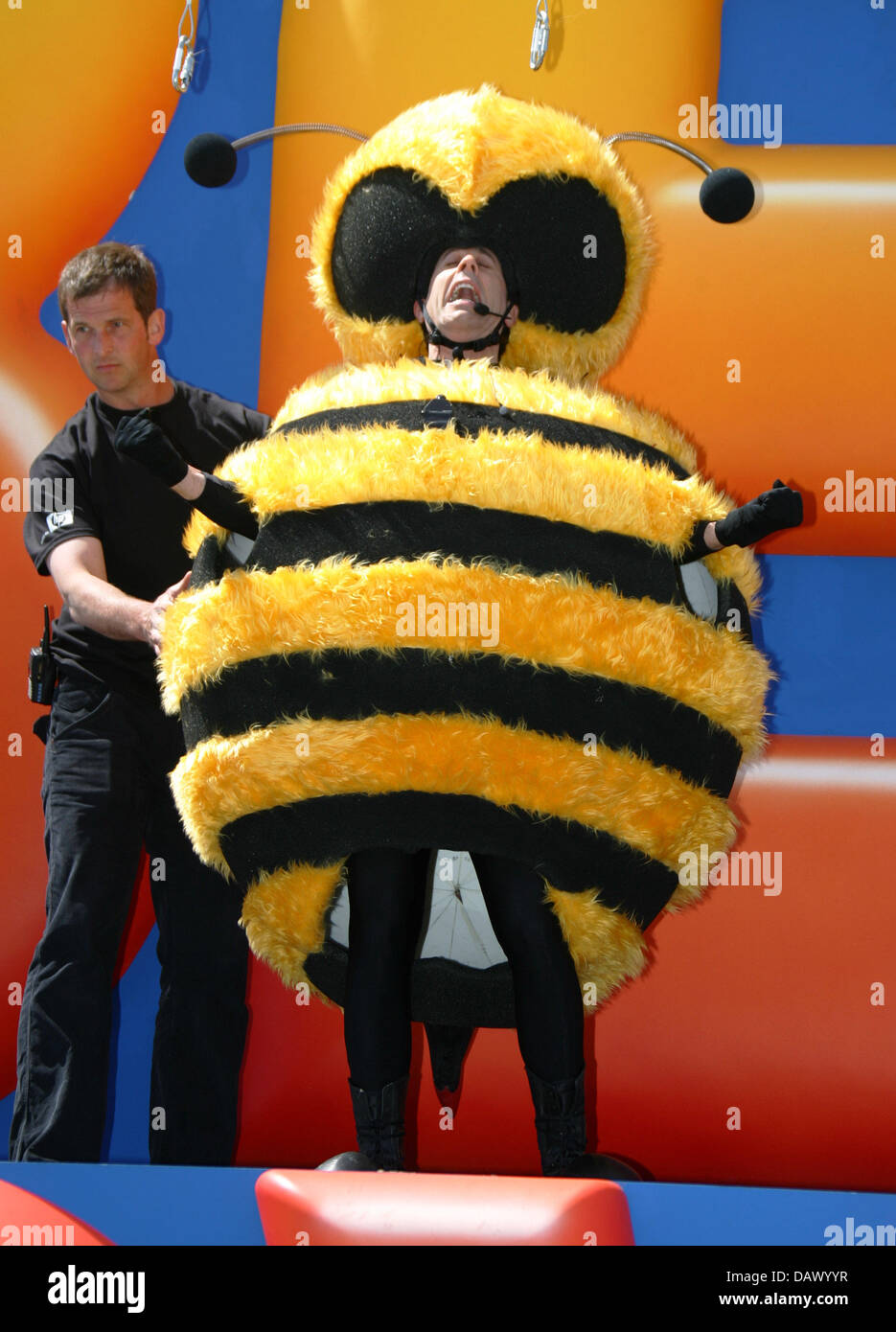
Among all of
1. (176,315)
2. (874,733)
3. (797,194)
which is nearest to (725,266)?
(797,194)

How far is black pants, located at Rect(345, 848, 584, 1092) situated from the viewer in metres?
1.15

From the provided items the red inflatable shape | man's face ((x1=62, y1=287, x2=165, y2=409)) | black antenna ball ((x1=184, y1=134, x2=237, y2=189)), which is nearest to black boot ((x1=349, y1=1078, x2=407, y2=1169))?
the red inflatable shape

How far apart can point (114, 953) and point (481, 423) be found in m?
0.73

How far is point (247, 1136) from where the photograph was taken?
172 cm

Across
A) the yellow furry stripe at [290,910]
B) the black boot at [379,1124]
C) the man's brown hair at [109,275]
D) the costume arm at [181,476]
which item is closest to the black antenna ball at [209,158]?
the man's brown hair at [109,275]

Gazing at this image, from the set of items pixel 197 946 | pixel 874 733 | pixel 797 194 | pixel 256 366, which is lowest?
pixel 197 946

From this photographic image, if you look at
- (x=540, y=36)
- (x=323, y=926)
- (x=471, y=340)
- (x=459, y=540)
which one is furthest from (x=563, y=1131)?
(x=540, y=36)

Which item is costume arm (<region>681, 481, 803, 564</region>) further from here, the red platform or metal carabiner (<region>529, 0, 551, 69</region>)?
metal carabiner (<region>529, 0, 551, 69</region>)

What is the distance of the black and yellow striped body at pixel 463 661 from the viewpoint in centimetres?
108

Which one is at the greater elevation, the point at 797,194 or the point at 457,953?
the point at 797,194

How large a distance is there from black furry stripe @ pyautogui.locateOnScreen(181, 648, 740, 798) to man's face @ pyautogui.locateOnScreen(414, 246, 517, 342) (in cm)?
41

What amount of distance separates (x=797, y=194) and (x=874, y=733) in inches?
26.5

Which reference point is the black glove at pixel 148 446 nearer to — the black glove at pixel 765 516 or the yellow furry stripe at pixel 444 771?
the yellow furry stripe at pixel 444 771

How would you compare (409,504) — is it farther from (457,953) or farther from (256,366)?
(256,366)
